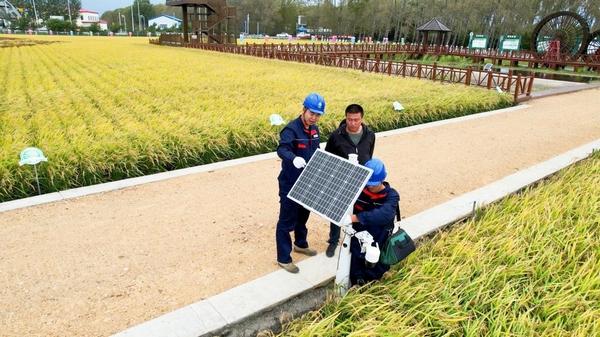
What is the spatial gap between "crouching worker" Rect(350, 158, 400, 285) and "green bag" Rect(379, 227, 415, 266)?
7 cm

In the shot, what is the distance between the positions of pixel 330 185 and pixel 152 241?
2147mm

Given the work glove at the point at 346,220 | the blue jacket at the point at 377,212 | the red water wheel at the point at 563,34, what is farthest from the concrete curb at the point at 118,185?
the red water wheel at the point at 563,34

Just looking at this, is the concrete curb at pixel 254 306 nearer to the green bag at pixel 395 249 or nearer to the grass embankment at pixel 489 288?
the grass embankment at pixel 489 288

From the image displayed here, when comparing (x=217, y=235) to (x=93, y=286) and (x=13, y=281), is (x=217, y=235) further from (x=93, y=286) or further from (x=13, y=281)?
(x=13, y=281)

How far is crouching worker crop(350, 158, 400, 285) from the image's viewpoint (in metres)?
3.05

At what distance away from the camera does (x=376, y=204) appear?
3186 millimetres

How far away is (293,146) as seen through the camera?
12.0 ft

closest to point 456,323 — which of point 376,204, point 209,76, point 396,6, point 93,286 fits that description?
point 376,204

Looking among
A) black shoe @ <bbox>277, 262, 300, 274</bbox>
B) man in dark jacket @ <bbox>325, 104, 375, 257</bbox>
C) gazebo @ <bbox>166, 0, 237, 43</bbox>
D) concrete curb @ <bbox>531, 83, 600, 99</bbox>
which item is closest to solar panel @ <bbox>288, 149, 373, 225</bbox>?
man in dark jacket @ <bbox>325, 104, 375, 257</bbox>

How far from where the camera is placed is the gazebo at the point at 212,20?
35.6 m

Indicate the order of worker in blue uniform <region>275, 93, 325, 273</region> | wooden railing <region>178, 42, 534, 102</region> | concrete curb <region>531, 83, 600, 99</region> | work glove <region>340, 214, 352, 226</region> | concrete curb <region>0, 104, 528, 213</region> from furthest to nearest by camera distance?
1. wooden railing <region>178, 42, 534, 102</region>
2. concrete curb <region>531, 83, 600, 99</region>
3. concrete curb <region>0, 104, 528, 213</region>
4. worker in blue uniform <region>275, 93, 325, 273</region>
5. work glove <region>340, 214, 352, 226</region>

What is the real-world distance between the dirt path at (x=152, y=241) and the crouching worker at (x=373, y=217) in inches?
34.3

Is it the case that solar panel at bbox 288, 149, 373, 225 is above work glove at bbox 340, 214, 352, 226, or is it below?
above

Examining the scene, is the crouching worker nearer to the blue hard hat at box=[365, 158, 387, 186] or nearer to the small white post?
the blue hard hat at box=[365, 158, 387, 186]
